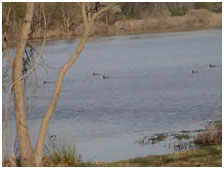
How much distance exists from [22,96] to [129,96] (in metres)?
15.5

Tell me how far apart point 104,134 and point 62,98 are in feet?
25.6

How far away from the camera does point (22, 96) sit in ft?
28.8

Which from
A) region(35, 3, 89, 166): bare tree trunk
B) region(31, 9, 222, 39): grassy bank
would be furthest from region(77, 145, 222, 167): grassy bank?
region(31, 9, 222, 39): grassy bank

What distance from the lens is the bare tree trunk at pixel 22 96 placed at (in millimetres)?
8656

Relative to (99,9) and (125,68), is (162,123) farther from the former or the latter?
(125,68)

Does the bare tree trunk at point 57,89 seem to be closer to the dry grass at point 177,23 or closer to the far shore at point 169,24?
the far shore at point 169,24

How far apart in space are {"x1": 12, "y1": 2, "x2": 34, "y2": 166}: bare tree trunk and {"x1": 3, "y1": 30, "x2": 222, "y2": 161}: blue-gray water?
44.4 inches

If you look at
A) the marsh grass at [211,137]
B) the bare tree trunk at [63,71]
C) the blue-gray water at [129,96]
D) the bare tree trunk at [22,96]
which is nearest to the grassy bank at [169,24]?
the blue-gray water at [129,96]

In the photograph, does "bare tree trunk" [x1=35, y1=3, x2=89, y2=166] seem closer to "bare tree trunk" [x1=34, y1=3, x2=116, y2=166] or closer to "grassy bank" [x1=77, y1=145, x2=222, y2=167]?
"bare tree trunk" [x1=34, y1=3, x2=116, y2=166]

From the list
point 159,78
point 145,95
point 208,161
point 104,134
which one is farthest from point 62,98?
point 208,161

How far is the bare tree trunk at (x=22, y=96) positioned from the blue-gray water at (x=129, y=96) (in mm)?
1128

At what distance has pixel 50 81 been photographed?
27.1 metres

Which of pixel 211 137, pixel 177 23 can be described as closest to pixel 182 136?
pixel 211 137

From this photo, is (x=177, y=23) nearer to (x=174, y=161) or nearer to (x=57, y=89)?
(x=174, y=161)
